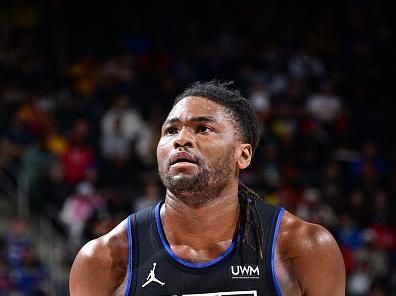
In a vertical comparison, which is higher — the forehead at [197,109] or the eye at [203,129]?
the forehead at [197,109]

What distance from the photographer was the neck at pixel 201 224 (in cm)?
335

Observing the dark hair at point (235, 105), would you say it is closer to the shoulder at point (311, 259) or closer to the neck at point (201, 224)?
the neck at point (201, 224)

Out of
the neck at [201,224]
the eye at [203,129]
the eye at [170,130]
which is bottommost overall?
the neck at [201,224]

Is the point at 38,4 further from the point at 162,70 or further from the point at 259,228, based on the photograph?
the point at 259,228

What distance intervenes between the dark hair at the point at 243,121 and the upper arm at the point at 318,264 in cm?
19

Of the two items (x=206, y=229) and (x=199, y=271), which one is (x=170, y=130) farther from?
(x=199, y=271)

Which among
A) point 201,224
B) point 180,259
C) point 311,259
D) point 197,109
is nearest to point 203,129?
point 197,109

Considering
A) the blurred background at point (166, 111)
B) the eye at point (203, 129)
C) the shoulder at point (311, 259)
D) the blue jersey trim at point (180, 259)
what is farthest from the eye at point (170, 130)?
the blurred background at point (166, 111)

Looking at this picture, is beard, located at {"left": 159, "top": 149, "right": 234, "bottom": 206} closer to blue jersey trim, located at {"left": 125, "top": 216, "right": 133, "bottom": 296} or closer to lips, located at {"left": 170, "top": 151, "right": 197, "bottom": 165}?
lips, located at {"left": 170, "top": 151, "right": 197, "bottom": 165}

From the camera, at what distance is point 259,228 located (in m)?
3.37

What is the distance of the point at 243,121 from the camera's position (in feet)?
11.6

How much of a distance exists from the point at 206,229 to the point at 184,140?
0.42 metres

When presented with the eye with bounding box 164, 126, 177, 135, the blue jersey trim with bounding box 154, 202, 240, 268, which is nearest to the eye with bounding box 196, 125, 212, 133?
the eye with bounding box 164, 126, 177, 135

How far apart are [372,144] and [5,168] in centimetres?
504
